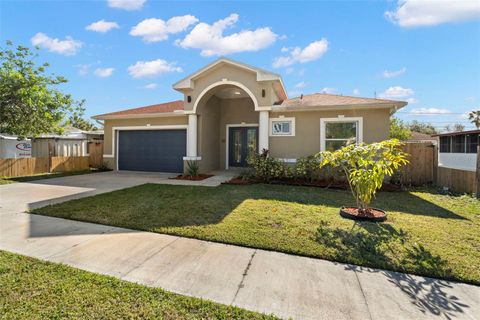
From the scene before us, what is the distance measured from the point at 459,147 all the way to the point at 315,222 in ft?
70.9

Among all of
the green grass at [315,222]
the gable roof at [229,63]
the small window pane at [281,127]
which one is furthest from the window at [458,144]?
the small window pane at [281,127]

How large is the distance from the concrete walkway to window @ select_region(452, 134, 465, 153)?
21807 mm

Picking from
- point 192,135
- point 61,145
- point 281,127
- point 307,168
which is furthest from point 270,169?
point 61,145

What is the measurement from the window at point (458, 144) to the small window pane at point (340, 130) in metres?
15.4

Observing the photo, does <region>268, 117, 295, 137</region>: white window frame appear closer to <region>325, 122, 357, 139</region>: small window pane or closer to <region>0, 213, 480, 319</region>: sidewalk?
<region>325, 122, 357, 139</region>: small window pane

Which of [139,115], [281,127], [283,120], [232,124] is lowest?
[281,127]

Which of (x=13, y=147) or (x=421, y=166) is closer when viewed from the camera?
(x=421, y=166)

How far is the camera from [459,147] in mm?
19109

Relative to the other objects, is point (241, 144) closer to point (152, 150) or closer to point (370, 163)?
point (152, 150)

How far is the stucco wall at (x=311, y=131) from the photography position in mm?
9391

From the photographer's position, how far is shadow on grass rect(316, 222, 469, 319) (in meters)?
2.55

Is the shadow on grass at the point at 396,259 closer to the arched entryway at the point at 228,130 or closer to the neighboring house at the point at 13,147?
the arched entryway at the point at 228,130

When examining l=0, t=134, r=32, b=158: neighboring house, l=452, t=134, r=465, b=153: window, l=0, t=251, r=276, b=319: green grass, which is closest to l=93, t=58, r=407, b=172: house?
l=0, t=134, r=32, b=158: neighboring house

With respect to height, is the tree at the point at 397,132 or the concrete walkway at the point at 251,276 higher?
the tree at the point at 397,132
